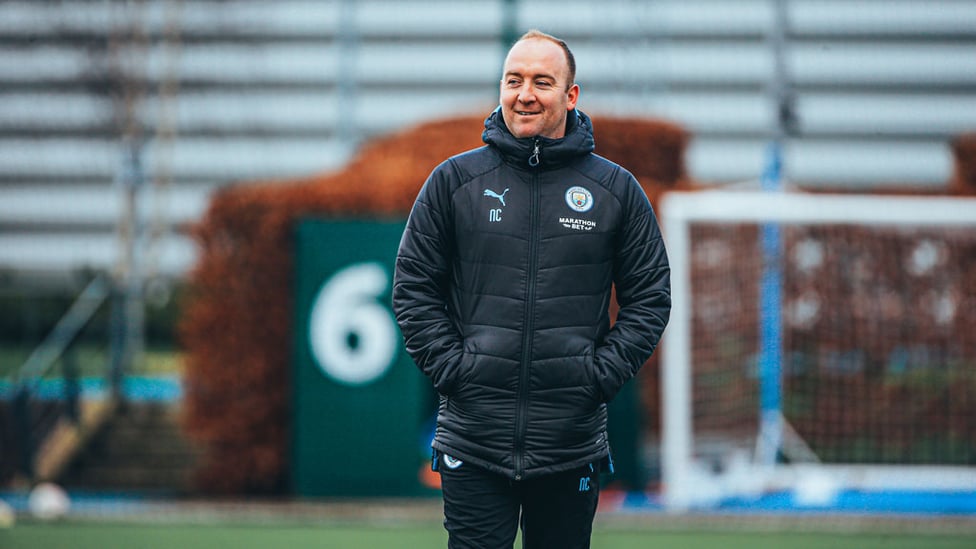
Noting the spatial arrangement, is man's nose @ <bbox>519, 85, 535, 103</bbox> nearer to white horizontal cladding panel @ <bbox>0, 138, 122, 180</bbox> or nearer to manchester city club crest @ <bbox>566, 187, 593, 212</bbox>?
manchester city club crest @ <bbox>566, 187, 593, 212</bbox>

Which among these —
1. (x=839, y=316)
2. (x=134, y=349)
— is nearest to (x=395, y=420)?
(x=839, y=316)

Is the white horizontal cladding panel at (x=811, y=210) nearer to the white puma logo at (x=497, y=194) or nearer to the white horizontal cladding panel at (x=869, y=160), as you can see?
the white puma logo at (x=497, y=194)

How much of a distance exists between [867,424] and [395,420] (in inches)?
149

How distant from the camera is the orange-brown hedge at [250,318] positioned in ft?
33.3

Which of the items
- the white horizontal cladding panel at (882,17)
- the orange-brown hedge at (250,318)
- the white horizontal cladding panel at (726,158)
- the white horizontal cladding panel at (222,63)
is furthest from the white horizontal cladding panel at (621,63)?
the orange-brown hedge at (250,318)

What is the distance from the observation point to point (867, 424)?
33.1 ft

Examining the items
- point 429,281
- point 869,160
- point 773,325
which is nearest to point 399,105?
point 869,160

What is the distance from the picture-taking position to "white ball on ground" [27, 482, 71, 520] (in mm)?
8891

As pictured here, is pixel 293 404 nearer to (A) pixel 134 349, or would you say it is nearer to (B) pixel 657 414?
(B) pixel 657 414

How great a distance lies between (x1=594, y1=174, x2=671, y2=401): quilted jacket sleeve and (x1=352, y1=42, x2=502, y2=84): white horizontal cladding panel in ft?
76.9

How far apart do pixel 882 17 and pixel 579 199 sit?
24.4m

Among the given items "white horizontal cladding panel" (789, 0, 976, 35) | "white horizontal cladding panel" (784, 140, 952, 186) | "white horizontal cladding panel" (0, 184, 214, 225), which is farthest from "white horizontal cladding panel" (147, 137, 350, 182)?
"white horizontal cladding panel" (789, 0, 976, 35)

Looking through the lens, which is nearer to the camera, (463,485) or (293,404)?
(463,485)

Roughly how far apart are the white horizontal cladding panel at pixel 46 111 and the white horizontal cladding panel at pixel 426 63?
20.2 feet
